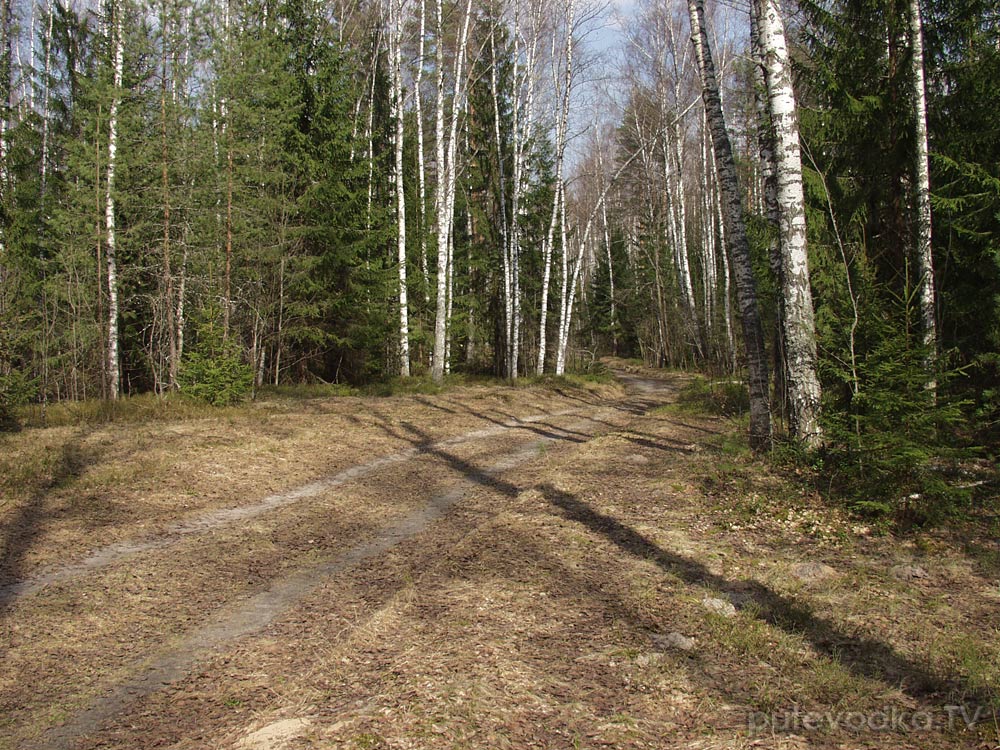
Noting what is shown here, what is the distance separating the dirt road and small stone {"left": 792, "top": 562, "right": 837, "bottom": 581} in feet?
0.42

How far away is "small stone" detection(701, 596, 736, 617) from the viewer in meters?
4.23

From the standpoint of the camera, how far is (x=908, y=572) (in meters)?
4.71

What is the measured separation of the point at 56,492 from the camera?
7.08 meters

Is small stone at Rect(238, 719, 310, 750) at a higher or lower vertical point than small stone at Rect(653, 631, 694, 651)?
lower

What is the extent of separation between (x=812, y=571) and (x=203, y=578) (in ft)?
16.8

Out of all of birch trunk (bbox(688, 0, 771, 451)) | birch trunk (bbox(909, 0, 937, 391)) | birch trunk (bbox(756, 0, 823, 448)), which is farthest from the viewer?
birch trunk (bbox(909, 0, 937, 391))

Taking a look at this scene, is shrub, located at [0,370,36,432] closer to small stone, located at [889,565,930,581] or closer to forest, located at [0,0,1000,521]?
forest, located at [0,0,1000,521]

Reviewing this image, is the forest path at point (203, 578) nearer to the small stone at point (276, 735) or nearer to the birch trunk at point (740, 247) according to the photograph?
the small stone at point (276, 735)

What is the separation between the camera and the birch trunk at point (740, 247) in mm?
8141

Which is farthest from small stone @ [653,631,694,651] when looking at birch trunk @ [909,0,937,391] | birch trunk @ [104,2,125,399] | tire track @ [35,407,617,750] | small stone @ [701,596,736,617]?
birch trunk @ [104,2,125,399]

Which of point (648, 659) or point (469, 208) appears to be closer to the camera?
point (648, 659)

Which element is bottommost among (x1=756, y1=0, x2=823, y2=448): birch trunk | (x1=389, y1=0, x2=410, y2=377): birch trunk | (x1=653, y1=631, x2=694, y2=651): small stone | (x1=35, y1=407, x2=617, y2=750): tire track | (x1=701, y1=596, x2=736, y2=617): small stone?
(x1=35, y1=407, x2=617, y2=750): tire track

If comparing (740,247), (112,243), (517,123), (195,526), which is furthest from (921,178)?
(112,243)

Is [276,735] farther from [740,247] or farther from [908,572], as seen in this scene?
[740,247]
